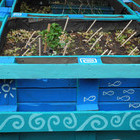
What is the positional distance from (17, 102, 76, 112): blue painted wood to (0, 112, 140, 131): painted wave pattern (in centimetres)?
13

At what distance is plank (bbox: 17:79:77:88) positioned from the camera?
69.1 inches

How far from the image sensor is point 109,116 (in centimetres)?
178

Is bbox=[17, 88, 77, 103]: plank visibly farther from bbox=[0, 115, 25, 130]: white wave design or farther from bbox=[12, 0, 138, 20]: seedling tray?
bbox=[12, 0, 138, 20]: seedling tray

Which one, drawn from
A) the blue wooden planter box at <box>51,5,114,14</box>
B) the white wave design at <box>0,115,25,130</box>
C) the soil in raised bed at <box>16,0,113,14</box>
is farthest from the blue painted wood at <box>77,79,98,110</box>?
the blue wooden planter box at <box>51,5,114,14</box>

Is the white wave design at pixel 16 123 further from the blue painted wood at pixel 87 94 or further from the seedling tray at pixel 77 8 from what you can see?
the seedling tray at pixel 77 8

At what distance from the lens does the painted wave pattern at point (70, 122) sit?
174cm

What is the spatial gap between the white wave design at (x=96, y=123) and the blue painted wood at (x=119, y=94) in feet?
0.56

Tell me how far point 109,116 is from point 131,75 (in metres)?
0.40

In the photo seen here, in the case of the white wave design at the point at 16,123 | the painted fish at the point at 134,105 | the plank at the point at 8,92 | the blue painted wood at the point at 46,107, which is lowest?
the white wave design at the point at 16,123

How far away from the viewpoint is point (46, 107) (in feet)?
6.15

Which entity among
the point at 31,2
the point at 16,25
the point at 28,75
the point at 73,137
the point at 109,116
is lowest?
the point at 73,137

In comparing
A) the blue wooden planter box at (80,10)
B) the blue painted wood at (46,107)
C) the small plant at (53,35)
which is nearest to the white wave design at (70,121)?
the blue painted wood at (46,107)

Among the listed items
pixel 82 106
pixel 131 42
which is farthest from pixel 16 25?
pixel 82 106

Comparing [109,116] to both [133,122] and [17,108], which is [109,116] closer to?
[133,122]
